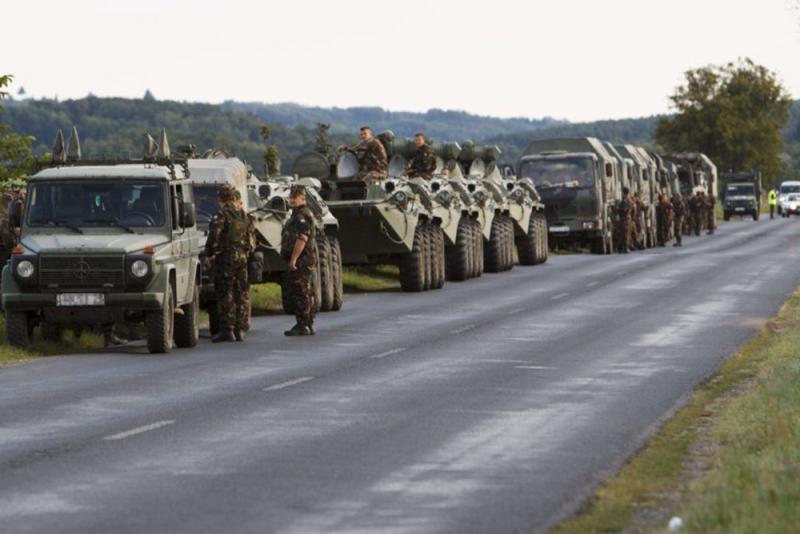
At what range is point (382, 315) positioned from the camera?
29.0 metres

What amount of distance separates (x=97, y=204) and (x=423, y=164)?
18.3 m

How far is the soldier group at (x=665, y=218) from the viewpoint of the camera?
2281 inches

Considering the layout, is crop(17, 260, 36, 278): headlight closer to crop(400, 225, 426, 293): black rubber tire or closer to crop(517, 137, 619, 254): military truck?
crop(400, 225, 426, 293): black rubber tire

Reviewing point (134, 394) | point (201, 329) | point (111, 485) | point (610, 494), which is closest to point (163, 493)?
point (111, 485)

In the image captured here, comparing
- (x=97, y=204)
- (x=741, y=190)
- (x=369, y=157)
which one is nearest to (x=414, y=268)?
(x=369, y=157)

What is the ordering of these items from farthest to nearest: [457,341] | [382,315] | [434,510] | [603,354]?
[382,315] < [457,341] < [603,354] < [434,510]

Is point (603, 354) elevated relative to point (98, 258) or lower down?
lower down

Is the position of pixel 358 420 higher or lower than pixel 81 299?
lower

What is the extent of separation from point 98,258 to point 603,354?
17.9 ft

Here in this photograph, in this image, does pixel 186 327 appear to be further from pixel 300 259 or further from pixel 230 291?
pixel 300 259

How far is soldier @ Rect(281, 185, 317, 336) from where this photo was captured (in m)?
24.4

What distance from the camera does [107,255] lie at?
70.3 ft

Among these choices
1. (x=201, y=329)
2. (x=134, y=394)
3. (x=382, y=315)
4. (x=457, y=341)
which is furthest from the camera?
(x=382, y=315)

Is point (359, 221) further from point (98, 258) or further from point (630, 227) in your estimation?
point (630, 227)
